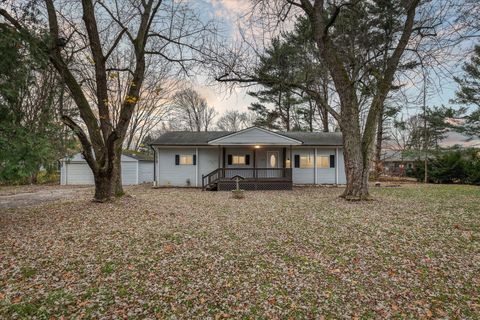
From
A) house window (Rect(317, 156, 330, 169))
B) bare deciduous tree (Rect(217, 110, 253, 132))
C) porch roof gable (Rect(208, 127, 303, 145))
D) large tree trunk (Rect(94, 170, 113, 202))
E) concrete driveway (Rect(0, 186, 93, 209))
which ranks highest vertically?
bare deciduous tree (Rect(217, 110, 253, 132))

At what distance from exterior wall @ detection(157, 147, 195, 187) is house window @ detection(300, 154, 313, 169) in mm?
7558

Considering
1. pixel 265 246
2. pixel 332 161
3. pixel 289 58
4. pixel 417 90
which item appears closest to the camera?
pixel 265 246

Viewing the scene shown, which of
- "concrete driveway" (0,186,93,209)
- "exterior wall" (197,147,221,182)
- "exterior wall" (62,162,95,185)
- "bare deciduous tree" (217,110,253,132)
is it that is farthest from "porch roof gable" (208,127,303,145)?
"bare deciduous tree" (217,110,253,132)

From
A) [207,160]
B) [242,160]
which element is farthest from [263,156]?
[207,160]

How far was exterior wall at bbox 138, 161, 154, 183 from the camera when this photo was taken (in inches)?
843

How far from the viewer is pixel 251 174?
1659cm

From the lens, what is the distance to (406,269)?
390 cm

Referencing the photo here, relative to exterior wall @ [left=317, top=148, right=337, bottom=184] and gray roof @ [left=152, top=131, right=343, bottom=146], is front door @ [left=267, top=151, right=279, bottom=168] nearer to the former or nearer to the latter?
gray roof @ [left=152, top=131, right=343, bottom=146]

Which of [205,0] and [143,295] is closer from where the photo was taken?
[143,295]

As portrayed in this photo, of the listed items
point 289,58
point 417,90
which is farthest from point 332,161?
point 417,90

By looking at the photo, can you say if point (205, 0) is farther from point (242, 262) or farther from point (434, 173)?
point (434, 173)

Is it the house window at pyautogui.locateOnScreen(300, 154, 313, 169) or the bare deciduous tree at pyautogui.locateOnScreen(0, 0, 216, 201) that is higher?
the bare deciduous tree at pyautogui.locateOnScreen(0, 0, 216, 201)

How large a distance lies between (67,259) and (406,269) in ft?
18.3

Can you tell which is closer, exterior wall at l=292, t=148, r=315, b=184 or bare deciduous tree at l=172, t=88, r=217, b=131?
exterior wall at l=292, t=148, r=315, b=184
